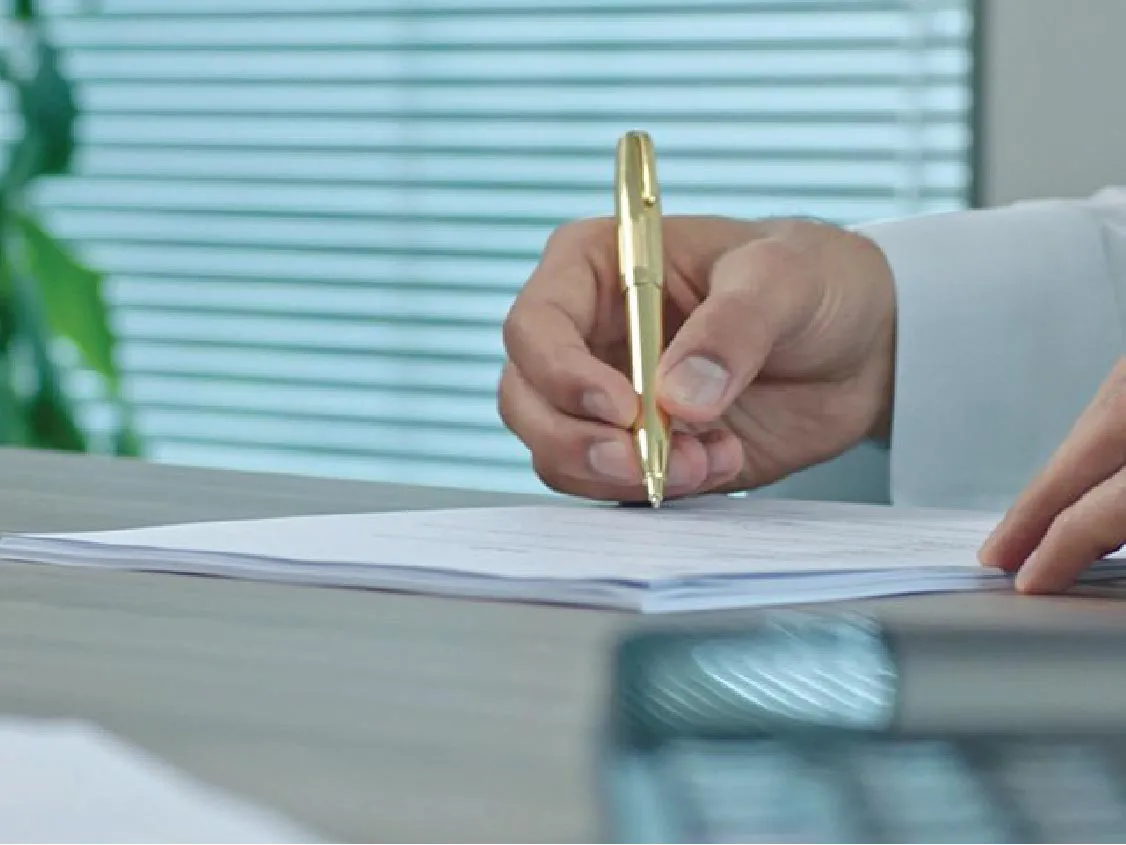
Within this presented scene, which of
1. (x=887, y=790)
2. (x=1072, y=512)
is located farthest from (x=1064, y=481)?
(x=887, y=790)

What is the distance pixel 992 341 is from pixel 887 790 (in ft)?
2.40

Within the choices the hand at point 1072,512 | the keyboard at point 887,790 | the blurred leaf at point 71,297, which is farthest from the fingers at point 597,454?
the blurred leaf at point 71,297

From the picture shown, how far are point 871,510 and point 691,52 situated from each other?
1.56 meters

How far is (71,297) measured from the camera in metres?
2.38

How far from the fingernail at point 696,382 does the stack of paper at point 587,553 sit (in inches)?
1.9

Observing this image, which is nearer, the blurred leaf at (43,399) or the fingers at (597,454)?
the fingers at (597,454)

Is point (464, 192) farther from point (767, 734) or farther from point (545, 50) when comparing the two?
point (767, 734)

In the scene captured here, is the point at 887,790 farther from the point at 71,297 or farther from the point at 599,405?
the point at 71,297

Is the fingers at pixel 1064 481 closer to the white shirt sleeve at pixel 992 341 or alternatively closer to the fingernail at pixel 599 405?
the fingernail at pixel 599 405

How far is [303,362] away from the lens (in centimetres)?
250

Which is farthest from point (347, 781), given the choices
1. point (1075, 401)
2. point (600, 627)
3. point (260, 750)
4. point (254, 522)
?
point (1075, 401)

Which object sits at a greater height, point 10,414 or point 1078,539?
point 1078,539

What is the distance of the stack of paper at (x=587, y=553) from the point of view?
0.52 m

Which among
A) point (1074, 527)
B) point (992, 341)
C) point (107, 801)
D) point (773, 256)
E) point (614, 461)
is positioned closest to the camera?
point (107, 801)
